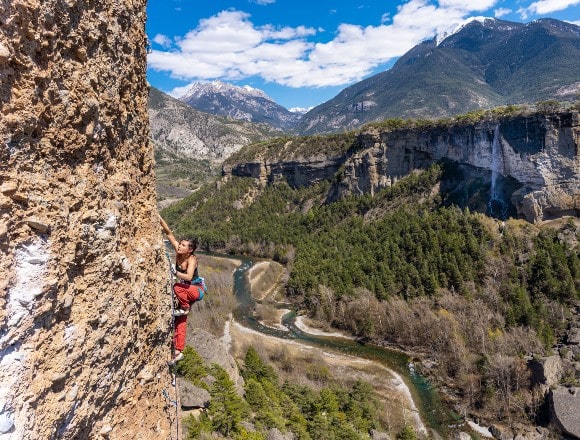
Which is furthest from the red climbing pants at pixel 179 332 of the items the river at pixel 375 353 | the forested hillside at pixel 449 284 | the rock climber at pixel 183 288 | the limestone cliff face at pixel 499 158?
the limestone cliff face at pixel 499 158

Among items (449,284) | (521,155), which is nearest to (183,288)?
(449,284)

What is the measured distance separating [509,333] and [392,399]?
1661cm

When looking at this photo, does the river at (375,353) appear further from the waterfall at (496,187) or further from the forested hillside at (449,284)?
the waterfall at (496,187)

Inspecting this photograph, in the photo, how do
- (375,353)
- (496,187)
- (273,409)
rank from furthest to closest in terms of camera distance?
(496,187)
(375,353)
(273,409)

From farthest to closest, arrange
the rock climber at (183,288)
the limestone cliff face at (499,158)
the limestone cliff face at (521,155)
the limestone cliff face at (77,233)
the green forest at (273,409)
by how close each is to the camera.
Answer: the limestone cliff face at (499,158)
the limestone cliff face at (521,155)
the green forest at (273,409)
the rock climber at (183,288)
the limestone cliff face at (77,233)

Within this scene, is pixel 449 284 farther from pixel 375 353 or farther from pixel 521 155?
pixel 521 155

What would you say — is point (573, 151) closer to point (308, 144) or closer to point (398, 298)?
point (398, 298)

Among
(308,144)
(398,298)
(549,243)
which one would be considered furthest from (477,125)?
(308,144)

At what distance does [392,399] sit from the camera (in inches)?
1704

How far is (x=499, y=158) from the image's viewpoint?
72.8 m

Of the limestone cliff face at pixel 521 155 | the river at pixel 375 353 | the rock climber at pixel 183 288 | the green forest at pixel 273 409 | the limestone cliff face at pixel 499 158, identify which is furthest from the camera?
the limestone cliff face at pixel 499 158

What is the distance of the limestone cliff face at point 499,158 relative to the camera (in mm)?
62469

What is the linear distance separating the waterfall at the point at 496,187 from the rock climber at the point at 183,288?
72.4 metres

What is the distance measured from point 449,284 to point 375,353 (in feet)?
52.0
